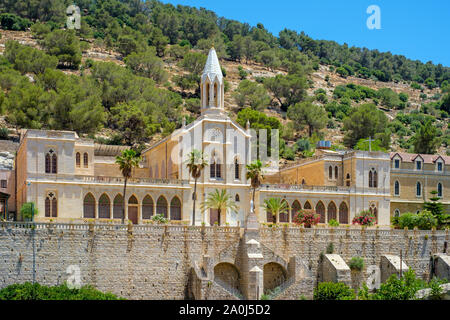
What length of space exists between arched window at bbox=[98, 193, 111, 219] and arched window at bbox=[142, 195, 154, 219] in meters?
3.32

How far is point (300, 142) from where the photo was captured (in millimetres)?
103188

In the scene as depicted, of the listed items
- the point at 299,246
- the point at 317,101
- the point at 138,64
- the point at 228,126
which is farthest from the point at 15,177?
the point at 317,101

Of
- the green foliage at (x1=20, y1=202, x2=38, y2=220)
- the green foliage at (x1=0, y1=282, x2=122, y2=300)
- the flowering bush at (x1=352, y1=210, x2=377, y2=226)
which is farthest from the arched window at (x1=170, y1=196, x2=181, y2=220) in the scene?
the green foliage at (x1=0, y1=282, x2=122, y2=300)

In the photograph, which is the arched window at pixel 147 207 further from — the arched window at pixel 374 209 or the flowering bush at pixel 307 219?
the arched window at pixel 374 209

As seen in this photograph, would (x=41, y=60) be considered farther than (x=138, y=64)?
No

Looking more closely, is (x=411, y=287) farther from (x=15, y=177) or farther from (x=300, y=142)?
(x=300, y=142)

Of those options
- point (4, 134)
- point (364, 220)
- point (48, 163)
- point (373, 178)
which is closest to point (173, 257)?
point (48, 163)

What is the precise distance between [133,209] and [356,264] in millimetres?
20973

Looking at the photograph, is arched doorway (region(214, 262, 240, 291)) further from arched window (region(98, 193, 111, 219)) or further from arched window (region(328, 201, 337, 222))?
arched window (region(328, 201, 337, 222))

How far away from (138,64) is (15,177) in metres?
65.3

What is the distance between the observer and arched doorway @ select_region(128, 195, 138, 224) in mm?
63188

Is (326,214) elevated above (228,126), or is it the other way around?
(228,126)

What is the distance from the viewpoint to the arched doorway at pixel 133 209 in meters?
63.2
